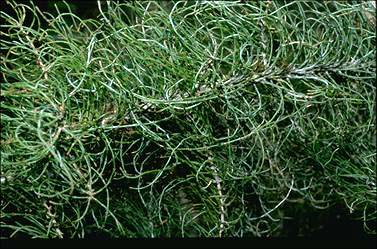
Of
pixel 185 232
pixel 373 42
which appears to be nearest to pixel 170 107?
pixel 185 232

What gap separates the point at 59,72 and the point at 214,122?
→ 133 mm

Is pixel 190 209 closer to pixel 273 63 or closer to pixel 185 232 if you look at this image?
pixel 185 232

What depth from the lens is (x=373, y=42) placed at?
0.66 meters

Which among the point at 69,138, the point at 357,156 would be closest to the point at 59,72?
the point at 69,138

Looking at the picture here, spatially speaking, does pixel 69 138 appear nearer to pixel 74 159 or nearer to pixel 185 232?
pixel 74 159

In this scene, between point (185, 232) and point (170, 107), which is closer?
point (170, 107)

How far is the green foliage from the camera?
0.49m

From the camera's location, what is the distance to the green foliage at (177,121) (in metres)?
0.49

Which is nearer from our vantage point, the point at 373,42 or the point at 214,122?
the point at 214,122

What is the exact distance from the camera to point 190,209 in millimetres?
583

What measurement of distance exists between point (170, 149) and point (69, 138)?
0.27 ft

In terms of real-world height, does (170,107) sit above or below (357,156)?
above

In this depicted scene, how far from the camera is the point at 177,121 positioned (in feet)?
1.72

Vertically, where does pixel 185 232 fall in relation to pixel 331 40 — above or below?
below
